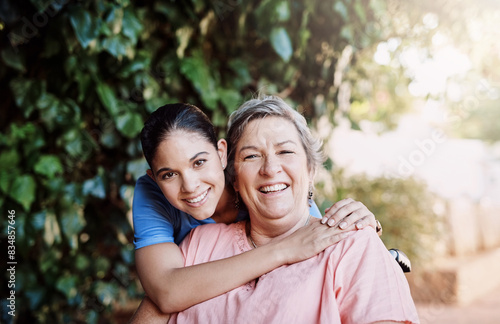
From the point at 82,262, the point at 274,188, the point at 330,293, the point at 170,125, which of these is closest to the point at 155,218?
the point at 170,125

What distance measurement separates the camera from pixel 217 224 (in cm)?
197

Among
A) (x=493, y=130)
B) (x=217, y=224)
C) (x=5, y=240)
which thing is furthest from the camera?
(x=493, y=130)

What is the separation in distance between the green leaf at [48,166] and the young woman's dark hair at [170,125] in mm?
1016

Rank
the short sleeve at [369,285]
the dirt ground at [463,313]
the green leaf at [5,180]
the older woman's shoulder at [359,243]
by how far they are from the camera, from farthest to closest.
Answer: the dirt ground at [463,313] < the green leaf at [5,180] < the older woman's shoulder at [359,243] < the short sleeve at [369,285]

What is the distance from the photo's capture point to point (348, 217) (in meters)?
1.57

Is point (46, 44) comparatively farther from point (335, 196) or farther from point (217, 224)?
point (335, 196)

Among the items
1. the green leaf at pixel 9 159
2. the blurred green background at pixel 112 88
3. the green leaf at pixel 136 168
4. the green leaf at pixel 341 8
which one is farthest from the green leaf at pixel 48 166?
the green leaf at pixel 341 8

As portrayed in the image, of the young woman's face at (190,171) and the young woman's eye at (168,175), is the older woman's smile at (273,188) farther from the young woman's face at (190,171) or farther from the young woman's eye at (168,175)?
the young woman's eye at (168,175)

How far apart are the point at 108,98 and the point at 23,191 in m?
0.68

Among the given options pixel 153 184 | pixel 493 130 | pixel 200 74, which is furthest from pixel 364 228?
pixel 493 130

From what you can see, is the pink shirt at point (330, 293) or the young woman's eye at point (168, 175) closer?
Result: the pink shirt at point (330, 293)

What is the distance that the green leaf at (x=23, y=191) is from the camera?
2439mm

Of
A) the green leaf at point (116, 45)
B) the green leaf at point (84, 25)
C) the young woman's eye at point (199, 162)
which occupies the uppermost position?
the green leaf at point (84, 25)

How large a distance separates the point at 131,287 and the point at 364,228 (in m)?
1.94
